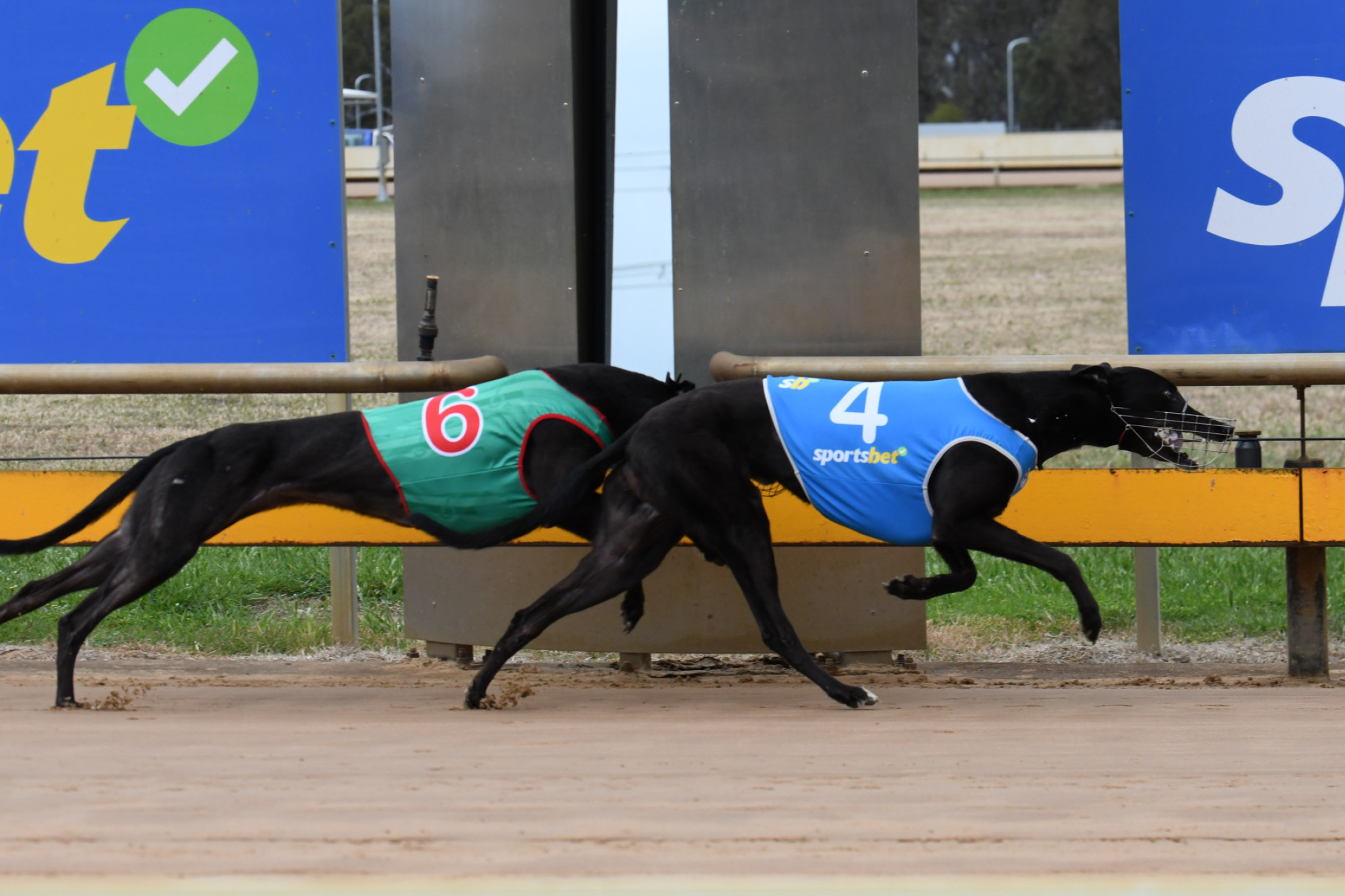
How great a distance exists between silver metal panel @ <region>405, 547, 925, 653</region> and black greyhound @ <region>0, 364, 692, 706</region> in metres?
0.94

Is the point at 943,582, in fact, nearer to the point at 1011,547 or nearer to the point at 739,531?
the point at 1011,547

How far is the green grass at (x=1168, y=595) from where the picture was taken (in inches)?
299

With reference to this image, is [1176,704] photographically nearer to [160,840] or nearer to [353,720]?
[353,720]

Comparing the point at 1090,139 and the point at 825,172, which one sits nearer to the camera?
the point at 825,172

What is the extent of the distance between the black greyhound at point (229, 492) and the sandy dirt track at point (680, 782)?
40 centimetres

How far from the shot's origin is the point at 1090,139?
36.9 m

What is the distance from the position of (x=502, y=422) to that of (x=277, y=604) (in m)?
3.26

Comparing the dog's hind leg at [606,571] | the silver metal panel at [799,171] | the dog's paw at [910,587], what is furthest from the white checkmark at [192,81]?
the dog's paw at [910,587]

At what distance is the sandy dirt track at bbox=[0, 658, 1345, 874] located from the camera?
333cm

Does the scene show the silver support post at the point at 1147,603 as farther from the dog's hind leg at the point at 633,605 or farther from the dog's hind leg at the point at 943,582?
the dog's hind leg at the point at 633,605

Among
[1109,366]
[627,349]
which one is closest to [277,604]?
[627,349]

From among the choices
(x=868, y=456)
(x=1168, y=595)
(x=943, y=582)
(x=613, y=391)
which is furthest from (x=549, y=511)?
(x=1168, y=595)

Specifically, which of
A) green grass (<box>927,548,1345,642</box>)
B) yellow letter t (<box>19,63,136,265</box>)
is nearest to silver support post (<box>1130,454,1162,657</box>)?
green grass (<box>927,548,1345,642</box>)

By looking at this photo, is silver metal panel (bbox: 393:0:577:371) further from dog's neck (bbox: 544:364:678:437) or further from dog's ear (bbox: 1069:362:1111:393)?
dog's ear (bbox: 1069:362:1111:393)
